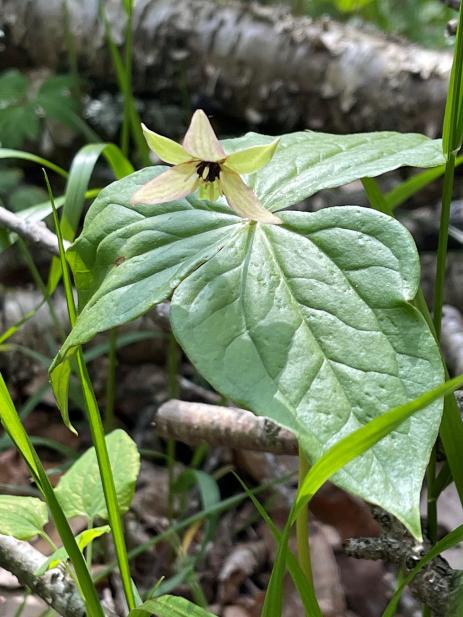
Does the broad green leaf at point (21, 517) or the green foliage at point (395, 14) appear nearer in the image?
the broad green leaf at point (21, 517)

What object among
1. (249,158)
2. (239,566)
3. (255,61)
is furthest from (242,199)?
(255,61)

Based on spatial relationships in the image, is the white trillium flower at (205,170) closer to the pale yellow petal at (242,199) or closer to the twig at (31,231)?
the pale yellow petal at (242,199)

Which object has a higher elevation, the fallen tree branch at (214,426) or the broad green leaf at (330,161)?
the broad green leaf at (330,161)

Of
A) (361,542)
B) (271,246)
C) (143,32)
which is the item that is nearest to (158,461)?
(361,542)

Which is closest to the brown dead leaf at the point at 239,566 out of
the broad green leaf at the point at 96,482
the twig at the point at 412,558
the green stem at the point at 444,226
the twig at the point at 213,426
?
the twig at the point at 213,426

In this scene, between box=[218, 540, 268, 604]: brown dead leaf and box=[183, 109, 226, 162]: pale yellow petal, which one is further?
box=[218, 540, 268, 604]: brown dead leaf

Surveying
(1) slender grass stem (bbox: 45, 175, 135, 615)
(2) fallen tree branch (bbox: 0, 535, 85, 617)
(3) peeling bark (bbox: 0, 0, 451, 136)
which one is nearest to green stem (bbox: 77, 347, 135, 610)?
(1) slender grass stem (bbox: 45, 175, 135, 615)

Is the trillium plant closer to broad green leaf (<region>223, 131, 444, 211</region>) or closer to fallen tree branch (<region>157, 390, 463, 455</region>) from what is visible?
broad green leaf (<region>223, 131, 444, 211</region>)

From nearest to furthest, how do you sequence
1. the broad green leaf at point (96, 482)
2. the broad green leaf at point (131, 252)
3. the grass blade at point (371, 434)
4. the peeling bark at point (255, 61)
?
the grass blade at point (371, 434)
the broad green leaf at point (131, 252)
the broad green leaf at point (96, 482)
the peeling bark at point (255, 61)
